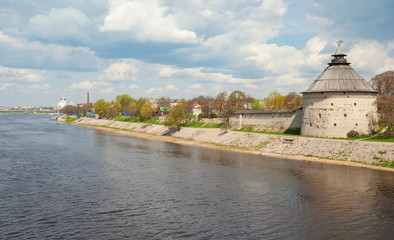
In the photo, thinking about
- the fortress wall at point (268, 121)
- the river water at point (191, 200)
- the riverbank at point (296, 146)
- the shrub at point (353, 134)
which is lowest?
the river water at point (191, 200)

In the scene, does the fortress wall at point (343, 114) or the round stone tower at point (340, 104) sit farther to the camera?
the round stone tower at point (340, 104)

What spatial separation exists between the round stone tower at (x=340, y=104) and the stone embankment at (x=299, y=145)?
15.2 feet

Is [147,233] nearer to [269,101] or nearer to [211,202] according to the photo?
[211,202]

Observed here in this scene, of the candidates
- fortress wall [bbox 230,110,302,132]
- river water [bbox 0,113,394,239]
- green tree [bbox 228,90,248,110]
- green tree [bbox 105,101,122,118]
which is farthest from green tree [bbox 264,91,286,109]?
green tree [bbox 105,101,122,118]

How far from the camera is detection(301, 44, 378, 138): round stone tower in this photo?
172 ft

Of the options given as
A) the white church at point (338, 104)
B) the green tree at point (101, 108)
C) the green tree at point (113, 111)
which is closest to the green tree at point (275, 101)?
the white church at point (338, 104)

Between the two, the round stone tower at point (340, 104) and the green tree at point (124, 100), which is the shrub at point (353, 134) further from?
the green tree at point (124, 100)

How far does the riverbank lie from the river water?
149 inches

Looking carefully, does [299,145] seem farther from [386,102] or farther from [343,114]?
[386,102]

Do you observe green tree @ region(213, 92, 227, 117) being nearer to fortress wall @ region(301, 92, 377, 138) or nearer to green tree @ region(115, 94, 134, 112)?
fortress wall @ region(301, 92, 377, 138)

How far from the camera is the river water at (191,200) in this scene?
19219mm

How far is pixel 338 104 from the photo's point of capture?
5325 cm

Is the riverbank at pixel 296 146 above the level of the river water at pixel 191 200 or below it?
above

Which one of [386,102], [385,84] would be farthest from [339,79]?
[385,84]
